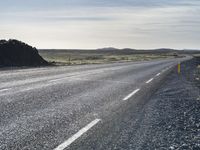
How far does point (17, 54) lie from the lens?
38.7 metres

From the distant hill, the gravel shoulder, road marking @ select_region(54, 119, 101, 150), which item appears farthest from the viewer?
the distant hill

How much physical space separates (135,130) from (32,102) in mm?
4115

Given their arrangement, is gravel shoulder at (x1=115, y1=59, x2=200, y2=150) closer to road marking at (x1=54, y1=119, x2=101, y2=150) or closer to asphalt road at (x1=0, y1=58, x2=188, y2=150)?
asphalt road at (x1=0, y1=58, x2=188, y2=150)

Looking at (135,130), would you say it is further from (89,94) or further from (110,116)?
(89,94)

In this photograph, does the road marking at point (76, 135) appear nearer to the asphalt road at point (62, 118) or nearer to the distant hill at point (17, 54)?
the asphalt road at point (62, 118)

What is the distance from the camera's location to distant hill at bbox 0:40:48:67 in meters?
36.4

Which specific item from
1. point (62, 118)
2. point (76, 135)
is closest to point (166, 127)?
point (76, 135)

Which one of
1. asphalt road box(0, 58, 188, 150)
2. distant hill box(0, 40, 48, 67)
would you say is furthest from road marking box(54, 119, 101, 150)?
distant hill box(0, 40, 48, 67)

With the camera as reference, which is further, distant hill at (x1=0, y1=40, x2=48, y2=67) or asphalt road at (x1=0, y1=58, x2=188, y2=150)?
distant hill at (x1=0, y1=40, x2=48, y2=67)

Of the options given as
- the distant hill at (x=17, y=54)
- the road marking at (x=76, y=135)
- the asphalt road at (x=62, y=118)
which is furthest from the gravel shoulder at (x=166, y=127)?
the distant hill at (x=17, y=54)

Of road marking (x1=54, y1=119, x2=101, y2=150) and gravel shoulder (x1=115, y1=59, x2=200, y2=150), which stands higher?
road marking (x1=54, y1=119, x2=101, y2=150)

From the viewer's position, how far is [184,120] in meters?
8.36

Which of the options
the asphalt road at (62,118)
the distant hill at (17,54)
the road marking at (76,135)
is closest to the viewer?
Result: the road marking at (76,135)

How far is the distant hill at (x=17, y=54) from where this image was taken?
36.4m
